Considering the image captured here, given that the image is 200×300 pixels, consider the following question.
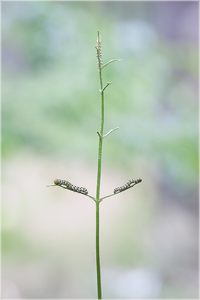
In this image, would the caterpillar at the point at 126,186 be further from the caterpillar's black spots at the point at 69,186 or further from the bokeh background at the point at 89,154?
the bokeh background at the point at 89,154

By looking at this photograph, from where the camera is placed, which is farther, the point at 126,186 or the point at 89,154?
the point at 89,154

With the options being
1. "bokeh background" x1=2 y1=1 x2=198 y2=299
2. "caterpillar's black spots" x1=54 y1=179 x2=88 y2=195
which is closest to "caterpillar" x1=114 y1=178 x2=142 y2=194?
"caterpillar's black spots" x1=54 y1=179 x2=88 y2=195

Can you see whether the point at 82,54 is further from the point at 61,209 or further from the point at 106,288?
the point at 61,209

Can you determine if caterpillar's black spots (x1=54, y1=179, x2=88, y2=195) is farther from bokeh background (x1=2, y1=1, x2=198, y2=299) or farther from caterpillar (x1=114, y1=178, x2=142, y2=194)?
bokeh background (x1=2, y1=1, x2=198, y2=299)

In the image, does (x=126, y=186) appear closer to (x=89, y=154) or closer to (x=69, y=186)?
(x=69, y=186)

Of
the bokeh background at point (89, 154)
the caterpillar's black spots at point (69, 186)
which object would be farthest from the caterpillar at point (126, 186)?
the bokeh background at point (89, 154)

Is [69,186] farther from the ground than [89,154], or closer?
closer

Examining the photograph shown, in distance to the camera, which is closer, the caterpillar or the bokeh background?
the caterpillar

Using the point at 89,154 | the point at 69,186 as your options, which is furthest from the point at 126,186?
the point at 89,154

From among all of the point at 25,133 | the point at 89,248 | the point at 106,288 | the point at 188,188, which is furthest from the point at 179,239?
the point at 25,133
